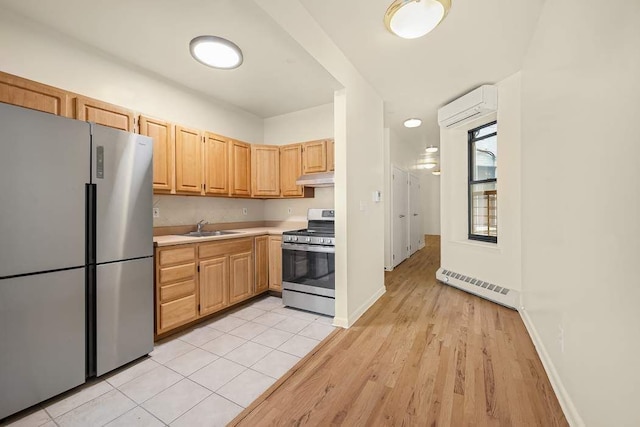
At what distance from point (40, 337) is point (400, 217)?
5160mm

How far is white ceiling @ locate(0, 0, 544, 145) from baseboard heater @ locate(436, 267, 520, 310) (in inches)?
101

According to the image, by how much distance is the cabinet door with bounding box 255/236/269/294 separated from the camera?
338 cm

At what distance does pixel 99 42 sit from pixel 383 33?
8.52ft

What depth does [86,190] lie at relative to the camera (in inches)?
70.9

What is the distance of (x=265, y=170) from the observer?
3838 mm

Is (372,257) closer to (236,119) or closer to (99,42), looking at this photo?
(236,119)

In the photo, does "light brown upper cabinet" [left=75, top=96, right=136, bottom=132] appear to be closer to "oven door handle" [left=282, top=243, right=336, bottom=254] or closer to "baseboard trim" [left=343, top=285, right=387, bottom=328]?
"oven door handle" [left=282, top=243, right=336, bottom=254]

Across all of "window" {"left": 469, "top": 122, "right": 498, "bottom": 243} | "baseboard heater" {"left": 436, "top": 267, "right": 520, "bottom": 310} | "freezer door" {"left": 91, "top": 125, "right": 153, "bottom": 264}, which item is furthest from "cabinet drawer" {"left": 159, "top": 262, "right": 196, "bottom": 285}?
"window" {"left": 469, "top": 122, "right": 498, "bottom": 243}

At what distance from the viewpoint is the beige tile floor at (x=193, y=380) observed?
1.52 m

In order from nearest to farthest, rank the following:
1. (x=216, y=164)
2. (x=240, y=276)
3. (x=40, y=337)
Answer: (x=40, y=337), (x=240, y=276), (x=216, y=164)

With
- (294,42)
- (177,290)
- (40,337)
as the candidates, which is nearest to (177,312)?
(177,290)

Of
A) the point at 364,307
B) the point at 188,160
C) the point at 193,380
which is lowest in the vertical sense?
the point at 193,380

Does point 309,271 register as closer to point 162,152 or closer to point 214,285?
point 214,285

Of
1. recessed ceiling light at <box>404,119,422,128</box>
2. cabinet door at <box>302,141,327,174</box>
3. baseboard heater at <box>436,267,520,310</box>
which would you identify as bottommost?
baseboard heater at <box>436,267,520,310</box>
